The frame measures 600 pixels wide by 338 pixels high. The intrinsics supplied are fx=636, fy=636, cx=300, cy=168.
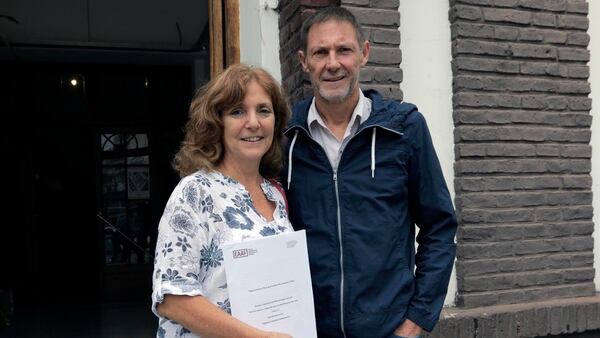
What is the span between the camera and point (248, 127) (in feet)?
6.78

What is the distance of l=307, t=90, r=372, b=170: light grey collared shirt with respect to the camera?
2.34m

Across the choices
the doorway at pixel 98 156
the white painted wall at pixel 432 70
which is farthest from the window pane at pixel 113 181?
the white painted wall at pixel 432 70

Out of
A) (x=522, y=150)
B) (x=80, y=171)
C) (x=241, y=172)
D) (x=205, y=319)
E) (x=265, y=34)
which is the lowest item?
(x=205, y=319)

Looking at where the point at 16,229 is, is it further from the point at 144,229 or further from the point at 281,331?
the point at 281,331

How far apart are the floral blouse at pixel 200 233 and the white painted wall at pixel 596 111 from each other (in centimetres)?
322

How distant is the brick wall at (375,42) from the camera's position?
379cm

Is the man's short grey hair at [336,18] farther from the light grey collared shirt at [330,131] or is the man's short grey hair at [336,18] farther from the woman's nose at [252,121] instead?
the woman's nose at [252,121]

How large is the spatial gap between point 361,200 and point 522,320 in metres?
2.20

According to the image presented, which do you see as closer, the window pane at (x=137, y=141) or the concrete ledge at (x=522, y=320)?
the concrete ledge at (x=522, y=320)

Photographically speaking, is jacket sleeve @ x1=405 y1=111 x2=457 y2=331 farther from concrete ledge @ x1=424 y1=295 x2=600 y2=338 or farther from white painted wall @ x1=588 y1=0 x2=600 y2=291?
white painted wall @ x1=588 y1=0 x2=600 y2=291

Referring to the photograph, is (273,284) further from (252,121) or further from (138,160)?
(138,160)

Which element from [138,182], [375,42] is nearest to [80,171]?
[138,182]

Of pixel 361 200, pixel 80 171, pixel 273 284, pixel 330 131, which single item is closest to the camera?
pixel 273 284

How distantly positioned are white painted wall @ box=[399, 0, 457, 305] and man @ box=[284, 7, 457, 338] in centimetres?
173
